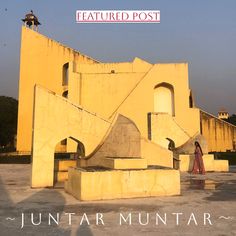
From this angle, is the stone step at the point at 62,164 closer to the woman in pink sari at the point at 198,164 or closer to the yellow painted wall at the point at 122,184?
the yellow painted wall at the point at 122,184

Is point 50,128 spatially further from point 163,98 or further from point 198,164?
point 163,98

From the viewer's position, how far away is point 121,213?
17.9 feet

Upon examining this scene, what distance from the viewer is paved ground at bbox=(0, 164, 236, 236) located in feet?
14.3

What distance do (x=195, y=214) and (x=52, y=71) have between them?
23768 mm

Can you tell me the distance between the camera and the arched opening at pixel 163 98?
981 inches

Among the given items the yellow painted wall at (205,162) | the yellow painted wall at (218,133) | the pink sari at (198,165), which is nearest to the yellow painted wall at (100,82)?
the yellow painted wall at (218,133)

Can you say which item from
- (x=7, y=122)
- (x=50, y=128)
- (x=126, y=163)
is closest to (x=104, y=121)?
(x=50, y=128)

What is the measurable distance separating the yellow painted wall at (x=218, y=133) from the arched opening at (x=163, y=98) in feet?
9.82

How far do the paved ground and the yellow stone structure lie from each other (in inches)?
23.0

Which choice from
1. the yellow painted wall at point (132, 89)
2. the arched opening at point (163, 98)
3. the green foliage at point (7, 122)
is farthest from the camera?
the green foliage at point (7, 122)

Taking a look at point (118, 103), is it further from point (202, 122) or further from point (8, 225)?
point (8, 225)

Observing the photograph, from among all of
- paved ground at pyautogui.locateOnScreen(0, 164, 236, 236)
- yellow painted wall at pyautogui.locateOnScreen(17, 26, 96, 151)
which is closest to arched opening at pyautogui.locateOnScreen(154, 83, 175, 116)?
yellow painted wall at pyautogui.locateOnScreen(17, 26, 96, 151)

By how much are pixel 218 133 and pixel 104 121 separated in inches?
650

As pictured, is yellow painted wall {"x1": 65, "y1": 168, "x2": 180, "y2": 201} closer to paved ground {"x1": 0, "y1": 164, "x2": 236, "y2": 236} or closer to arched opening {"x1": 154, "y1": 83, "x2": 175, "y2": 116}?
paved ground {"x1": 0, "y1": 164, "x2": 236, "y2": 236}
